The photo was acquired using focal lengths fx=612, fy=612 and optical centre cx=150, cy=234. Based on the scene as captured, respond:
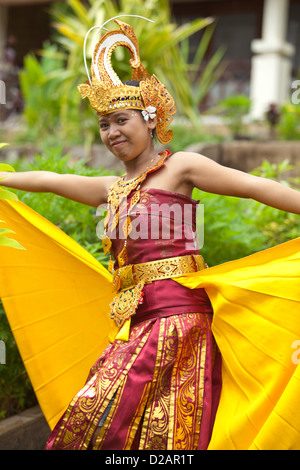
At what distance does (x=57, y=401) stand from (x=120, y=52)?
465cm

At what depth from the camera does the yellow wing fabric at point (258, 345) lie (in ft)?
6.84

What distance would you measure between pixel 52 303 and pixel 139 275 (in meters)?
0.55

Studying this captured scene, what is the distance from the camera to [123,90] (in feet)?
7.94

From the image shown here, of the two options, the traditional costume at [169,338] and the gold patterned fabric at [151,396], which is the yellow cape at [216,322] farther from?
the gold patterned fabric at [151,396]

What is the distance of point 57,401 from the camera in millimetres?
2719

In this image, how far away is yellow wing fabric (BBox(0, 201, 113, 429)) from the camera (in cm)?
273

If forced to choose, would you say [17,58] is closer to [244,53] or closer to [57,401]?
[244,53]

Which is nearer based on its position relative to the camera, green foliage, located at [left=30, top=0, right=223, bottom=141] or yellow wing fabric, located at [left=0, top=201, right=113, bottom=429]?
yellow wing fabric, located at [left=0, top=201, right=113, bottom=429]

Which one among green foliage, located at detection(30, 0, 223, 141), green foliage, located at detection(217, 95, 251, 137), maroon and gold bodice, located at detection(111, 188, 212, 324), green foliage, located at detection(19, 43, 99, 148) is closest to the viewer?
maroon and gold bodice, located at detection(111, 188, 212, 324)

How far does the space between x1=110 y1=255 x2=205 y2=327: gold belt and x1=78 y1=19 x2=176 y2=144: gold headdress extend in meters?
0.52

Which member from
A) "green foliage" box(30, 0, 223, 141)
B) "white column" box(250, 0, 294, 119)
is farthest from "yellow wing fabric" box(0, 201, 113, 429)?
"white column" box(250, 0, 294, 119)

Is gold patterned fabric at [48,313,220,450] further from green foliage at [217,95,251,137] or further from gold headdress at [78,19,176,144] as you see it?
green foliage at [217,95,251,137]

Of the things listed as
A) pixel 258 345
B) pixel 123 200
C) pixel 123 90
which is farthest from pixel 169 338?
pixel 123 90

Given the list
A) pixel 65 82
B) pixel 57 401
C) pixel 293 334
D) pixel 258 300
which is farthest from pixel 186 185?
pixel 65 82
